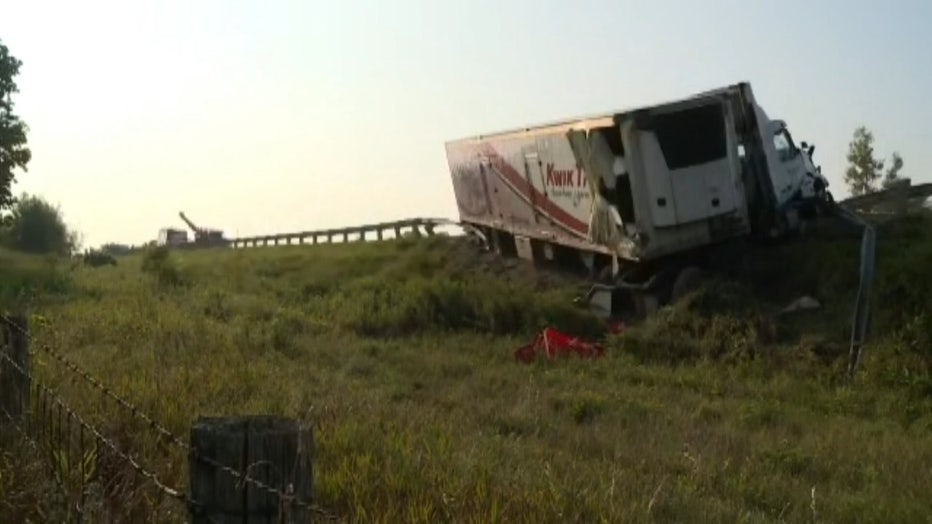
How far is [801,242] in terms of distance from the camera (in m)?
21.1

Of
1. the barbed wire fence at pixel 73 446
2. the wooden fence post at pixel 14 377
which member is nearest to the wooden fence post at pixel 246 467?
the barbed wire fence at pixel 73 446

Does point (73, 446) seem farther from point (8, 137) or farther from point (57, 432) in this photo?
point (8, 137)

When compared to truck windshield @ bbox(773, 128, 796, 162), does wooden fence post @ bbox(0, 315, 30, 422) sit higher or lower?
lower

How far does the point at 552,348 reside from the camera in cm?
1741

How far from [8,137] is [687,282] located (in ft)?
78.0

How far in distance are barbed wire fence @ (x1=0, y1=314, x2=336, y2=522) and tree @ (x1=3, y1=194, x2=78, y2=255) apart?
4347cm

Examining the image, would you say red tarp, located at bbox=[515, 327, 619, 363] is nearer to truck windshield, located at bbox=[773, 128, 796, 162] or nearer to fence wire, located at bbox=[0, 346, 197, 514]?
truck windshield, located at bbox=[773, 128, 796, 162]

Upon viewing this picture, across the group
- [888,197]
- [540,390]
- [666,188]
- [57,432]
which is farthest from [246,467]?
[888,197]

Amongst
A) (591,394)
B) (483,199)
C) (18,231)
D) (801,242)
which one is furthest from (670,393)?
(18,231)

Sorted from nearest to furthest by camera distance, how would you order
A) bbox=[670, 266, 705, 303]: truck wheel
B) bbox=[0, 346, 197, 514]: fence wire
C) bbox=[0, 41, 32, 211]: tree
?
bbox=[0, 346, 197, 514]: fence wire → bbox=[670, 266, 705, 303]: truck wheel → bbox=[0, 41, 32, 211]: tree

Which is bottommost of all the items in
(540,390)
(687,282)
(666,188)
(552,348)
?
(540,390)

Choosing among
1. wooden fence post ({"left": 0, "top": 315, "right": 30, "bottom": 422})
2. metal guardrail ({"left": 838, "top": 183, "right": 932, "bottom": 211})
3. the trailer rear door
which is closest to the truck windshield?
metal guardrail ({"left": 838, "top": 183, "right": 932, "bottom": 211})

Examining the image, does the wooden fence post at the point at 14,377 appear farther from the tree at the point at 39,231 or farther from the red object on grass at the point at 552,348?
the tree at the point at 39,231

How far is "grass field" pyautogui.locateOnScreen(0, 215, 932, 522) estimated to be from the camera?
705cm
